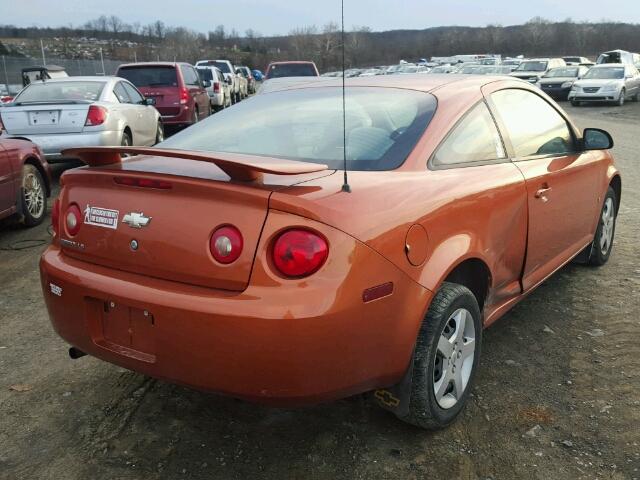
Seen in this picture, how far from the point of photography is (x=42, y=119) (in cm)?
830

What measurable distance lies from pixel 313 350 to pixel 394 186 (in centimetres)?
78

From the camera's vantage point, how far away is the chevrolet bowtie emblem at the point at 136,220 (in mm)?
2396

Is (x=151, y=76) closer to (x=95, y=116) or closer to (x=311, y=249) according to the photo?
(x=95, y=116)

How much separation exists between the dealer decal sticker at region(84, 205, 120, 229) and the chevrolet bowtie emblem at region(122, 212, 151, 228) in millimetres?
67

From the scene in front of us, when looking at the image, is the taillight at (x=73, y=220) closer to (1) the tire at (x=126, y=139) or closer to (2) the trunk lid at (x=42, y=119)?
(2) the trunk lid at (x=42, y=119)

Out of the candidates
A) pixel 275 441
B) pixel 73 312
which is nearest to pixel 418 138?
pixel 275 441

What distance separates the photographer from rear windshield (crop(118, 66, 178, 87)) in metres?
13.5

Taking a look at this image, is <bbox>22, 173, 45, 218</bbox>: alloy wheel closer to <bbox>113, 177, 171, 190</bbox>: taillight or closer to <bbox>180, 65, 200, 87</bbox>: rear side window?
Answer: <bbox>113, 177, 171, 190</bbox>: taillight

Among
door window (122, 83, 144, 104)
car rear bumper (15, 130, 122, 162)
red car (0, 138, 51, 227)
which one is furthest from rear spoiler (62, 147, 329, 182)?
door window (122, 83, 144, 104)

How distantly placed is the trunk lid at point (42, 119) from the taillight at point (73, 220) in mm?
6153

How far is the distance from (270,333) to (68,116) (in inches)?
286

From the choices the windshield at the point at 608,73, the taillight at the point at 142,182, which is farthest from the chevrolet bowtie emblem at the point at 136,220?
the windshield at the point at 608,73

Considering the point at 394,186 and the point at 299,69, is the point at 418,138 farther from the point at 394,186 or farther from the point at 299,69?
the point at 299,69

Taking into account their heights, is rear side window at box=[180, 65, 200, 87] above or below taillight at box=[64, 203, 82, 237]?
above
